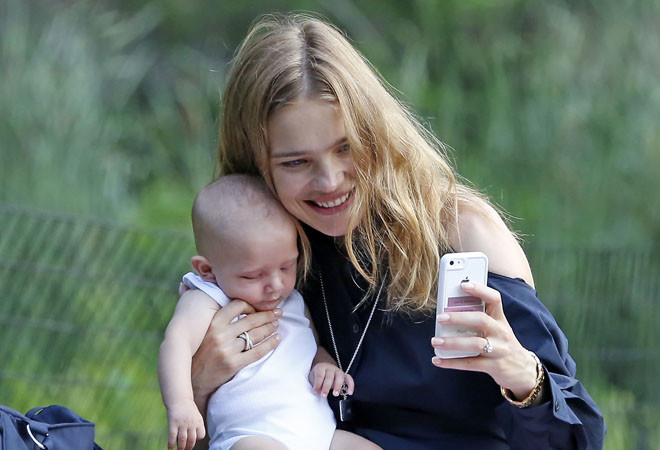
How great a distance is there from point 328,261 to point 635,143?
2.80m

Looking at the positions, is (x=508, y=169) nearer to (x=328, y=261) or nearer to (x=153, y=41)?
(x=328, y=261)

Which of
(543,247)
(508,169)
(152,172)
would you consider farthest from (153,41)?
(543,247)

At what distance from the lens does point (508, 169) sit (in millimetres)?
4777

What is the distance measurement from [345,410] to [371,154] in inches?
24.3

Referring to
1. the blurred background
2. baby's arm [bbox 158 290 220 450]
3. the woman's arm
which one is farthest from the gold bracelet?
the blurred background

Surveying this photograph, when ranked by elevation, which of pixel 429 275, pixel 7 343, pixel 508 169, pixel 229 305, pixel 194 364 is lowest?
pixel 7 343

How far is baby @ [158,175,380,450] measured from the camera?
211 cm

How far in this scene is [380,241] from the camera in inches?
86.6

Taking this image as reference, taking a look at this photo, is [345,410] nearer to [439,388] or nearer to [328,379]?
[328,379]

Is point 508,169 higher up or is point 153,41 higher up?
point 153,41

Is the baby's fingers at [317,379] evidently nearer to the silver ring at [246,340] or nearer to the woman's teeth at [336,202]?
the silver ring at [246,340]

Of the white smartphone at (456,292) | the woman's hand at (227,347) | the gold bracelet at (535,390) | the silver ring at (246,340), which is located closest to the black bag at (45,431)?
the woman's hand at (227,347)

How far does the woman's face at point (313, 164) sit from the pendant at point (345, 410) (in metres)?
0.40

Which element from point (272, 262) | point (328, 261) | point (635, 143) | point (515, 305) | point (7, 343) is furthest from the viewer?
point (635, 143)
